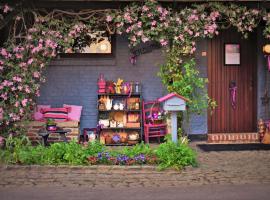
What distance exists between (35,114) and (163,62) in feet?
11.1

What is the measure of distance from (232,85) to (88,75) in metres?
3.69

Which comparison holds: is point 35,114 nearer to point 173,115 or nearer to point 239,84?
point 173,115

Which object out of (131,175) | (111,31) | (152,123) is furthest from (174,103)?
(111,31)

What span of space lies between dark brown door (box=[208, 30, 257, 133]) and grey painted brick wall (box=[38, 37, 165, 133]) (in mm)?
1431

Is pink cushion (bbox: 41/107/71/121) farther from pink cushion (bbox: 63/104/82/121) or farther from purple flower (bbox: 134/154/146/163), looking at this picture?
purple flower (bbox: 134/154/146/163)

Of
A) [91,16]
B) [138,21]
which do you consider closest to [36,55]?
[91,16]

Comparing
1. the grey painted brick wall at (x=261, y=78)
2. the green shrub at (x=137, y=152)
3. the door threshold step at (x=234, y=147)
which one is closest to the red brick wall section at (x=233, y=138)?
the door threshold step at (x=234, y=147)

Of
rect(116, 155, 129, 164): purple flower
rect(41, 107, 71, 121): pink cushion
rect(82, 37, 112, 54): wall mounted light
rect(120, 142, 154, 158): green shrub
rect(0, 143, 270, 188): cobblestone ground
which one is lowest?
rect(0, 143, 270, 188): cobblestone ground

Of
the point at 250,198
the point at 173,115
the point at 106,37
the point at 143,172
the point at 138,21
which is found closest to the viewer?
the point at 250,198

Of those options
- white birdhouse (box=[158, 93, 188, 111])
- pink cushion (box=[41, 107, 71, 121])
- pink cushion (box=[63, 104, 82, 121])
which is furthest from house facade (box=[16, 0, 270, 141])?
white birdhouse (box=[158, 93, 188, 111])

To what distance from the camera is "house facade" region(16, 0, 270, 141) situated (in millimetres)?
12648

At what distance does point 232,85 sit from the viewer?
13039 millimetres

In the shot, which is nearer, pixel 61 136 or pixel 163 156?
pixel 163 156

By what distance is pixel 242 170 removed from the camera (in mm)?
9453
